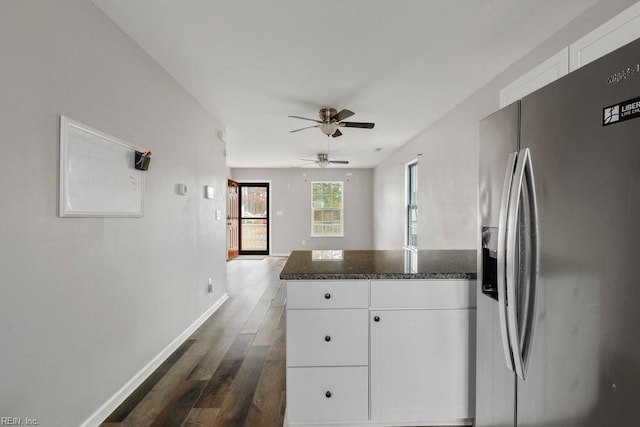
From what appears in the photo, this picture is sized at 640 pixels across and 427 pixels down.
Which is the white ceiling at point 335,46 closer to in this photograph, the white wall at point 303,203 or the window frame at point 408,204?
the window frame at point 408,204

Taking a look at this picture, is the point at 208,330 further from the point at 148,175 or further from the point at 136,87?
the point at 136,87

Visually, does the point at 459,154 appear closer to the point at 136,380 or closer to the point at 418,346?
the point at 418,346

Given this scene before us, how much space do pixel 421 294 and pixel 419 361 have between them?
37 cm

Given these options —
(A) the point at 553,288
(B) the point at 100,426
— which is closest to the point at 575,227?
(A) the point at 553,288

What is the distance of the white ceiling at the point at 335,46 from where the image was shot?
1.88 meters

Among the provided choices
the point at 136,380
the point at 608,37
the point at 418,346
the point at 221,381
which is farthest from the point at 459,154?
the point at 136,380

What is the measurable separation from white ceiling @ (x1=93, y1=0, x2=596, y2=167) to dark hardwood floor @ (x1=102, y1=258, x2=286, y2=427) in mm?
2530

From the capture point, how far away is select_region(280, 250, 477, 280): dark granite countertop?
1.68m

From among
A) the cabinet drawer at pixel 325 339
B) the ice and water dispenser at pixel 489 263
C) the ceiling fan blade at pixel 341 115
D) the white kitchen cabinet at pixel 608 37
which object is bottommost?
the cabinet drawer at pixel 325 339

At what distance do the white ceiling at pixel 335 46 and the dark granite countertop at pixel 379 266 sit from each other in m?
1.61

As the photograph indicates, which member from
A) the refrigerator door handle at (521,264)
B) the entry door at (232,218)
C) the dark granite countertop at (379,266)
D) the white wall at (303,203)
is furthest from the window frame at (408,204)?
the refrigerator door handle at (521,264)

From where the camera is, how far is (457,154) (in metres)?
3.60

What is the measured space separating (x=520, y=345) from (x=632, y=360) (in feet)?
1.18

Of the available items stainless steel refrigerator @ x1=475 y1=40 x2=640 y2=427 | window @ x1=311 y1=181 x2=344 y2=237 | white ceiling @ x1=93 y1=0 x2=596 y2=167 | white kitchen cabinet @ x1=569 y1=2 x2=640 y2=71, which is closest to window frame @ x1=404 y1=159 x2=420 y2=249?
white ceiling @ x1=93 y1=0 x2=596 y2=167
